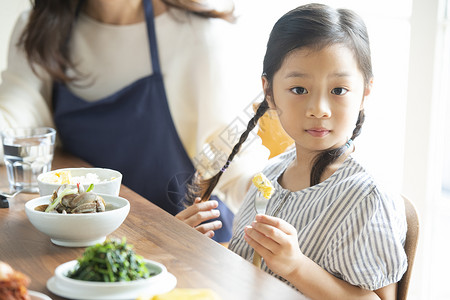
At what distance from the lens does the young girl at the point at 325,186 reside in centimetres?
113

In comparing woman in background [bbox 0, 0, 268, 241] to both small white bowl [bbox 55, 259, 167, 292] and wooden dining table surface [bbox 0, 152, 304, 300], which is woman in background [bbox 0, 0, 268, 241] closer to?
wooden dining table surface [bbox 0, 152, 304, 300]

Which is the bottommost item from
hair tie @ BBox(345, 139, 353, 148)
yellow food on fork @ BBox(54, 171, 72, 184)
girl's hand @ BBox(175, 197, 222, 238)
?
girl's hand @ BBox(175, 197, 222, 238)

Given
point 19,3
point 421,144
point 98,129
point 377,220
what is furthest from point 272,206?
point 19,3

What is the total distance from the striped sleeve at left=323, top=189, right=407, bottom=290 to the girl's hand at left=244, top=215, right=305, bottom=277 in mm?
82

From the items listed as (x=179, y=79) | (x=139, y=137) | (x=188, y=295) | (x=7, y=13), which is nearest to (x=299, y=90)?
(x=188, y=295)

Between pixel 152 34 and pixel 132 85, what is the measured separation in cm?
17

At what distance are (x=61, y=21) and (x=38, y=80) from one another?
0.21 m

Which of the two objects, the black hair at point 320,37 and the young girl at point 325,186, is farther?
the black hair at point 320,37

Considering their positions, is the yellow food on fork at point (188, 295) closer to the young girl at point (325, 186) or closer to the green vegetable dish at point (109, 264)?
the green vegetable dish at point (109, 264)

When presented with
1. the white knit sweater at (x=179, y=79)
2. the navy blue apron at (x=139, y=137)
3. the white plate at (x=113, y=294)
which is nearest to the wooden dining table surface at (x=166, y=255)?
the white plate at (x=113, y=294)

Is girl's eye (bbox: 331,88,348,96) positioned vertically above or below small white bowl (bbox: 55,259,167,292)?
above

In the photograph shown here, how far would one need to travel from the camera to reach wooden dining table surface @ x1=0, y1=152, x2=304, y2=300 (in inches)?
33.9

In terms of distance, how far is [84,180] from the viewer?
4.35 ft

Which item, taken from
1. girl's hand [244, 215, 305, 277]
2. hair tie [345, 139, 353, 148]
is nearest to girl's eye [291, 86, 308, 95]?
hair tie [345, 139, 353, 148]
